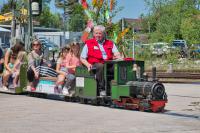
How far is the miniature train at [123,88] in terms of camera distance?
1077 cm

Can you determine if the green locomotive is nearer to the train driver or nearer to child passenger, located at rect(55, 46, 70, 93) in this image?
the train driver

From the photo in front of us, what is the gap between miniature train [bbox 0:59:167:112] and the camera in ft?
35.3

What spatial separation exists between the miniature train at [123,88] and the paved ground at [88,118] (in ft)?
0.83

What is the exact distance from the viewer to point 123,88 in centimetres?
1115

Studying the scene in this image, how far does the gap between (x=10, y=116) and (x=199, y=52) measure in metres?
27.9

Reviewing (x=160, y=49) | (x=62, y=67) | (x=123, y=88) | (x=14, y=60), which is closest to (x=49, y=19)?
(x=160, y=49)

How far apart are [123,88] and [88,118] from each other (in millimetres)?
1594

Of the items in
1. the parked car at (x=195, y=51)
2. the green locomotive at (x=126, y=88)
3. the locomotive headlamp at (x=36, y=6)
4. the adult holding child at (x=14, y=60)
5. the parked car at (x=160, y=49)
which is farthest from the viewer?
the parked car at (x=160, y=49)

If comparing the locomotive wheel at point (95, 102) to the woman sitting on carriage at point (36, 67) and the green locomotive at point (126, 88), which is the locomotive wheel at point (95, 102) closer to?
the green locomotive at point (126, 88)

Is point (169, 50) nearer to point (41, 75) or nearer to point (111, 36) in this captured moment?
point (111, 36)

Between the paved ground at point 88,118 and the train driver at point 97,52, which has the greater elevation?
the train driver at point 97,52

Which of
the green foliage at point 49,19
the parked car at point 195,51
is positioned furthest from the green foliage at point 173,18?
the green foliage at point 49,19

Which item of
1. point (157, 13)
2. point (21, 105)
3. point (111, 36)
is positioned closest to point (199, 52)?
point (111, 36)

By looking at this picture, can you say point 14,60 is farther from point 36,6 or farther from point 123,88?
point 123,88
